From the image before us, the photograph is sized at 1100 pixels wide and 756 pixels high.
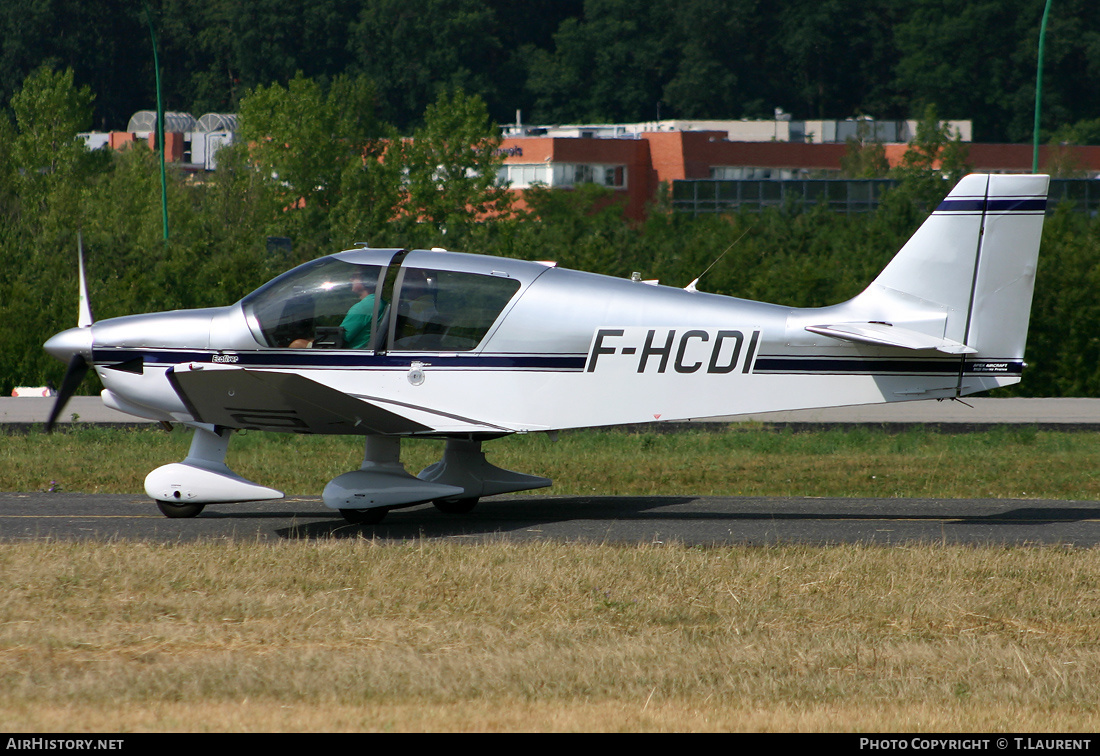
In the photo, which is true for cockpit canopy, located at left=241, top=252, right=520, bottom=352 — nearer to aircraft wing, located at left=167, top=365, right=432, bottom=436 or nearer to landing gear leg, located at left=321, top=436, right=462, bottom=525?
aircraft wing, located at left=167, top=365, right=432, bottom=436

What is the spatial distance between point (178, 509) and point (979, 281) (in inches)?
265

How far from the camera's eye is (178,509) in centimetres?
1051

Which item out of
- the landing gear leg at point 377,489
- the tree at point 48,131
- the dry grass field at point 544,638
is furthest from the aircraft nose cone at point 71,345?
the tree at point 48,131

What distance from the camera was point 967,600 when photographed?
291 inches

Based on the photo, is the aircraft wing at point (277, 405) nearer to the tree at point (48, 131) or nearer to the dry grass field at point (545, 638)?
the dry grass field at point (545, 638)

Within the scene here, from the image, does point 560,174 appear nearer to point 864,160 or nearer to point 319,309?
point 864,160

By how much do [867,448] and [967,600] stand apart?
8681mm

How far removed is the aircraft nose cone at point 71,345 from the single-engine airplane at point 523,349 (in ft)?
0.07

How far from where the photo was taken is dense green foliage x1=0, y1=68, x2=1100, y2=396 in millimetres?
22156

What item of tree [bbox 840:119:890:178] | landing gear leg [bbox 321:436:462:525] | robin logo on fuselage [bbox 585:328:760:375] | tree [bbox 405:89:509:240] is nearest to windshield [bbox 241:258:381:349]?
landing gear leg [bbox 321:436:462:525]

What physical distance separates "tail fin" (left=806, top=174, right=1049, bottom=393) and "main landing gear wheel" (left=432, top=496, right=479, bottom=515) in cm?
336

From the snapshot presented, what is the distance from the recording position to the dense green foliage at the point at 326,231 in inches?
872

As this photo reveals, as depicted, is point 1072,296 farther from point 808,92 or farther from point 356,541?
point 808,92
